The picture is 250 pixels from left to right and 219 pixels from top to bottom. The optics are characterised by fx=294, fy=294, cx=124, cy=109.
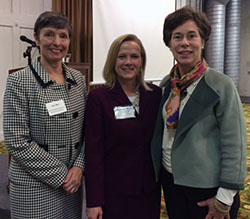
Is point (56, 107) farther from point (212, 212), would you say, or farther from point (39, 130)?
point (212, 212)

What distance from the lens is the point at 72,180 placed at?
1.42 metres

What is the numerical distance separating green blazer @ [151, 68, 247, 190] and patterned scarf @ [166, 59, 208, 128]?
0.13 feet

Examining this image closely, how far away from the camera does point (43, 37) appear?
4.58ft

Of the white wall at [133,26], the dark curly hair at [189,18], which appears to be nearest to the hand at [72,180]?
the dark curly hair at [189,18]

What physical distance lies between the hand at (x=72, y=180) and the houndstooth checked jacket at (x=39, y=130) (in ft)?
0.08

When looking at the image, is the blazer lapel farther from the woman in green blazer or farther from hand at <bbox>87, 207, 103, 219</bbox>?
hand at <bbox>87, 207, 103, 219</bbox>

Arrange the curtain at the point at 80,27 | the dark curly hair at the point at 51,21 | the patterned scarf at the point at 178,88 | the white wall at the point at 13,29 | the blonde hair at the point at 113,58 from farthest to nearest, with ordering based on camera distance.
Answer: the white wall at the point at 13,29
the curtain at the point at 80,27
the blonde hair at the point at 113,58
the dark curly hair at the point at 51,21
the patterned scarf at the point at 178,88

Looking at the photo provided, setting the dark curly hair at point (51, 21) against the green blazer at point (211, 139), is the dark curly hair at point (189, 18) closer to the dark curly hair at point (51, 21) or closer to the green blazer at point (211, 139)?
the green blazer at point (211, 139)

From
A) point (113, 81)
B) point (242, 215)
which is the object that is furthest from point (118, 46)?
point (242, 215)

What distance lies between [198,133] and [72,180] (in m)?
0.64

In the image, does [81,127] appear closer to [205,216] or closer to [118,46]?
[118,46]

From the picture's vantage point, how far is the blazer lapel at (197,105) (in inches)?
47.1

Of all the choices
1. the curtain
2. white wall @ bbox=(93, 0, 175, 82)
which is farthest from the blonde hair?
the curtain

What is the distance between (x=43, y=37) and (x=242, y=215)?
2.21 metres
